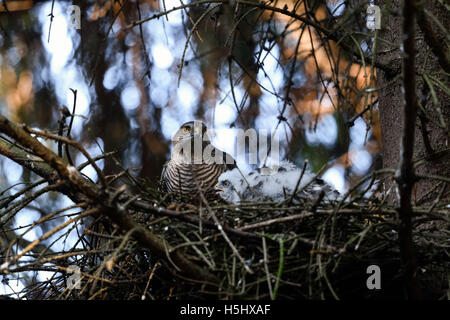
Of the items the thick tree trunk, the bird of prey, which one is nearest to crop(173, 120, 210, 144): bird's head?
the bird of prey

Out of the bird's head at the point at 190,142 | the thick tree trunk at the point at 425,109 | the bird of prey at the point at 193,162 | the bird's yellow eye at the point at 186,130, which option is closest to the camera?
the thick tree trunk at the point at 425,109

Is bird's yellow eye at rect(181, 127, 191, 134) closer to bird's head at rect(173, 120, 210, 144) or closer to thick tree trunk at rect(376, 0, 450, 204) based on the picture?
bird's head at rect(173, 120, 210, 144)

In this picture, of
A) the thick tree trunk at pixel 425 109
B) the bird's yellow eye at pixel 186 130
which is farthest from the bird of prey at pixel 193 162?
the thick tree trunk at pixel 425 109

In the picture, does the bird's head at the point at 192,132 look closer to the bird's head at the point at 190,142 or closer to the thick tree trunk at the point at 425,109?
the bird's head at the point at 190,142

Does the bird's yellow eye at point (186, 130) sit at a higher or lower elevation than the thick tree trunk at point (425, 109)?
higher

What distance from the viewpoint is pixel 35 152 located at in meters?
1.96

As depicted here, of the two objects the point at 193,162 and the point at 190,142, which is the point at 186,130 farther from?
the point at 193,162

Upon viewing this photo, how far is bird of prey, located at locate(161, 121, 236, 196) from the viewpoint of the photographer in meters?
3.49

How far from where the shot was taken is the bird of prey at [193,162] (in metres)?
3.49

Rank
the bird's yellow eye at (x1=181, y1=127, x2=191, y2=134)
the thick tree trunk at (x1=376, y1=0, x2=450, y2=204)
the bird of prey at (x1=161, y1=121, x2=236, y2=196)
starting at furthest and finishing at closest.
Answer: the bird's yellow eye at (x1=181, y1=127, x2=191, y2=134)
the bird of prey at (x1=161, y1=121, x2=236, y2=196)
the thick tree trunk at (x1=376, y1=0, x2=450, y2=204)

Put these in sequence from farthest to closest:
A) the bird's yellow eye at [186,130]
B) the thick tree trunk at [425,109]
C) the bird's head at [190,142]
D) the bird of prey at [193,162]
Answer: the bird's yellow eye at [186,130], the bird's head at [190,142], the bird of prey at [193,162], the thick tree trunk at [425,109]

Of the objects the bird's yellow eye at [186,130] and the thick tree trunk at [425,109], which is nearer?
the thick tree trunk at [425,109]

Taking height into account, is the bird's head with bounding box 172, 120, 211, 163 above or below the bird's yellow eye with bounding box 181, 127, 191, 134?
below
